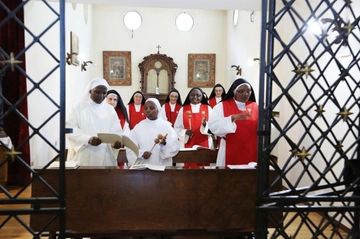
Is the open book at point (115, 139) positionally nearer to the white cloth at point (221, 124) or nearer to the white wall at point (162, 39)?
the white cloth at point (221, 124)

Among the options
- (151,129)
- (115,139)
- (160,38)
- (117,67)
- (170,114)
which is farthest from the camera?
(160,38)

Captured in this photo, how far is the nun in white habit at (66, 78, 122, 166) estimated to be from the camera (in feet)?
10.0

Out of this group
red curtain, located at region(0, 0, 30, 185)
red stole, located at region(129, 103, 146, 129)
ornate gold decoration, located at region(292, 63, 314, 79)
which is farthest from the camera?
red stole, located at region(129, 103, 146, 129)

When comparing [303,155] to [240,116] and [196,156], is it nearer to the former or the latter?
[240,116]

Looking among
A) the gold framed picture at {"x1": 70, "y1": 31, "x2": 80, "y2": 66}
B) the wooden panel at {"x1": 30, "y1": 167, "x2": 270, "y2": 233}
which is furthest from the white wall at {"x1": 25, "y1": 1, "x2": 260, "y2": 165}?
the wooden panel at {"x1": 30, "y1": 167, "x2": 270, "y2": 233}

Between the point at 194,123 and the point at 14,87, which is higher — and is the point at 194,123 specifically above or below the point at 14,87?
below

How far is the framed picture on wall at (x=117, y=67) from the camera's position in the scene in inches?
412

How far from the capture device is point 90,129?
122 inches

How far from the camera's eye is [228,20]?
409 inches

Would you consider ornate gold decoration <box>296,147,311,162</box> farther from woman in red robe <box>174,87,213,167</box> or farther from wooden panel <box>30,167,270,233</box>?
woman in red robe <box>174,87,213,167</box>

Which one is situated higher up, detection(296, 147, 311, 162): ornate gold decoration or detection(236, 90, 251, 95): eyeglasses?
detection(236, 90, 251, 95): eyeglasses

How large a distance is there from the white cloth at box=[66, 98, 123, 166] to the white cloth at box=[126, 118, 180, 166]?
0.25 m

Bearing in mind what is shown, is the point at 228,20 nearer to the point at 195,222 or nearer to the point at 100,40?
the point at 100,40

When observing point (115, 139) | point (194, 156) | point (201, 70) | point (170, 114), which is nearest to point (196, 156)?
point (194, 156)
